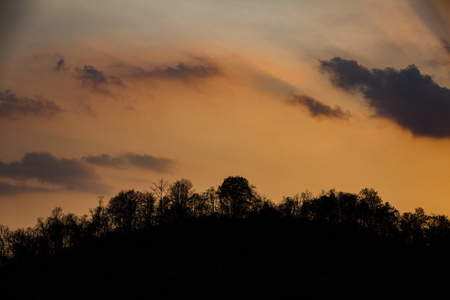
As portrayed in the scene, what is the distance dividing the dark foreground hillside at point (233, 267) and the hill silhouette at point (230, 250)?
0.30 metres

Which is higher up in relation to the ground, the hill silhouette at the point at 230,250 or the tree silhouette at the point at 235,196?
the tree silhouette at the point at 235,196

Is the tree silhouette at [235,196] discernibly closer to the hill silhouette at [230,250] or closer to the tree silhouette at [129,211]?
the hill silhouette at [230,250]

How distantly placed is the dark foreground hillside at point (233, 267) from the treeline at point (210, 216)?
503 inches

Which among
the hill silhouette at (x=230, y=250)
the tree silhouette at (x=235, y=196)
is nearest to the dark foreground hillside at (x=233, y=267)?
the hill silhouette at (x=230, y=250)

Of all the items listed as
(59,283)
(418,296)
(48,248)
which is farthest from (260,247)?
(48,248)

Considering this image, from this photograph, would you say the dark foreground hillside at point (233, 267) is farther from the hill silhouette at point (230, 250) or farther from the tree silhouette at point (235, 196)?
the tree silhouette at point (235, 196)

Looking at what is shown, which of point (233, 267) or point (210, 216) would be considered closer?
point (233, 267)

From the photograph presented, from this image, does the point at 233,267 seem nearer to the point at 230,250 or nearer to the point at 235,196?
the point at 230,250

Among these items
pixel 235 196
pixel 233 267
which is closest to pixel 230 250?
pixel 233 267

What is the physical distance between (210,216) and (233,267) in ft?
143

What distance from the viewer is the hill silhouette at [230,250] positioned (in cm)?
10581

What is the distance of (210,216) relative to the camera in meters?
158

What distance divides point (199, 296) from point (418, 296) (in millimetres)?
54636

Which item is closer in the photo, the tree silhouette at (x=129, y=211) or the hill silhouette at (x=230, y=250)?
the hill silhouette at (x=230, y=250)
